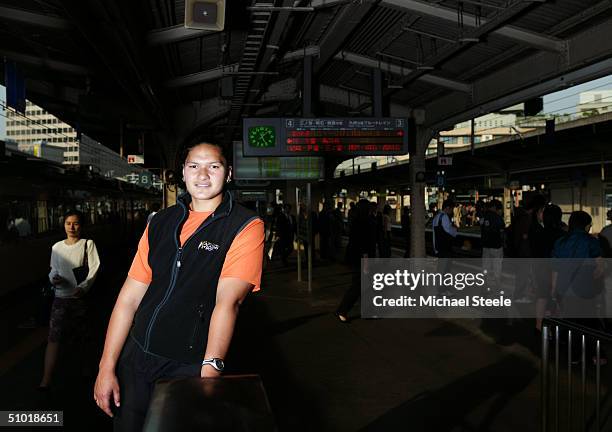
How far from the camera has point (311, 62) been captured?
11.9 m

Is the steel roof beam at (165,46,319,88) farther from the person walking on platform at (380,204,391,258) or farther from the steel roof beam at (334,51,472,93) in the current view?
the person walking on platform at (380,204,391,258)

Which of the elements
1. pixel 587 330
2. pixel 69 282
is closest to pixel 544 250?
pixel 587 330

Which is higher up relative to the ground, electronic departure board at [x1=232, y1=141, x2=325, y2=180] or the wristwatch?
electronic departure board at [x1=232, y1=141, x2=325, y2=180]

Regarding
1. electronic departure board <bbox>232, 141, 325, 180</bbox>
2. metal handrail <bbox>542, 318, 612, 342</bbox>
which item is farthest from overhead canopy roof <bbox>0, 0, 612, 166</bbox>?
metal handrail <bbox>542, 318, 612, 342</bbox>

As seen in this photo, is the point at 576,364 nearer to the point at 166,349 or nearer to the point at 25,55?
the point at 166,349

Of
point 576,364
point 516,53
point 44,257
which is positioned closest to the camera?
point 576,364

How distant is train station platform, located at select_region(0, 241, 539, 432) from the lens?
4566 mm

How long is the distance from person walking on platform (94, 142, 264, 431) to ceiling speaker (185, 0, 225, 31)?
2864 mm

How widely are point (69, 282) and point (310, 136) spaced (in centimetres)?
551

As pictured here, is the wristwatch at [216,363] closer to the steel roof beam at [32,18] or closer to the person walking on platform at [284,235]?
the steel roof beam at [32,18]

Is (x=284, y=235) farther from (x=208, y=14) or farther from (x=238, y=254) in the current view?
(x=238, y=254)

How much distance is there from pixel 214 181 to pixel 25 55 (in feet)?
35.0

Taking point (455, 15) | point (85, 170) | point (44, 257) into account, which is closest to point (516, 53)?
point (455, 15)

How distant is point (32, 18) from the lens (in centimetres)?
876
